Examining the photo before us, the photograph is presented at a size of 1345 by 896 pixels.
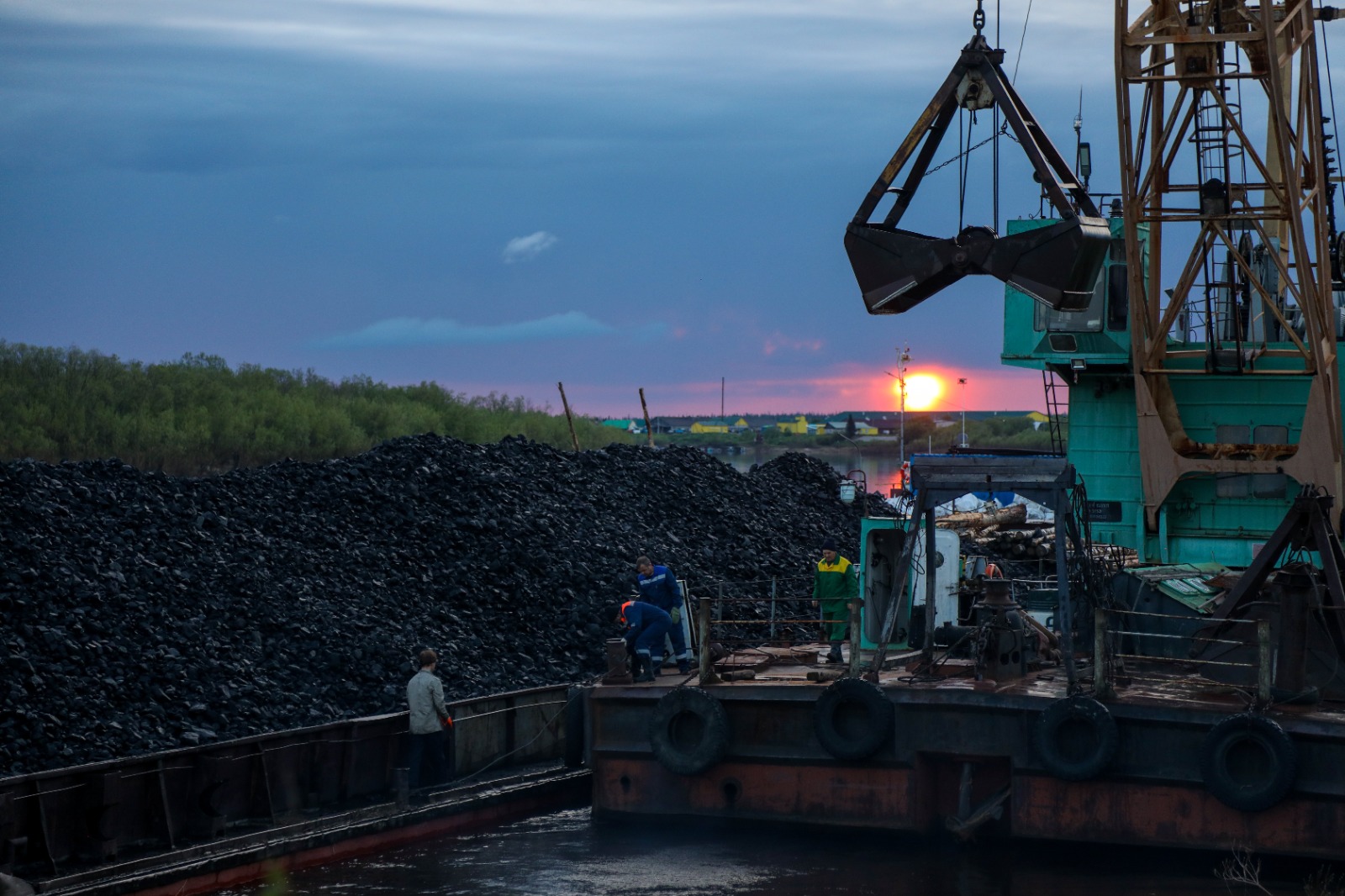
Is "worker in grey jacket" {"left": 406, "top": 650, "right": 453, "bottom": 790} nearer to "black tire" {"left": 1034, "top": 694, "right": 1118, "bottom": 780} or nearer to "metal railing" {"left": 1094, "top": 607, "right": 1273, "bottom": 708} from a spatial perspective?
"black tire" {"left": 1034, "top": 694, "right": 1118, "bottom": 780}

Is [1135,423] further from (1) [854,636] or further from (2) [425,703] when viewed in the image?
(2) [425,703]

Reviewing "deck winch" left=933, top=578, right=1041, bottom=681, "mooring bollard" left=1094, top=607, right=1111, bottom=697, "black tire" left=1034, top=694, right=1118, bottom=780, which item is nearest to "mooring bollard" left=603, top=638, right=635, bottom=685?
"deck winch" left=933, top=578, right=1041, bottom=681

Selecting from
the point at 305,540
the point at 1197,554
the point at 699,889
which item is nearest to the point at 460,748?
the point at 699,889

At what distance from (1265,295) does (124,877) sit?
46.8 feet

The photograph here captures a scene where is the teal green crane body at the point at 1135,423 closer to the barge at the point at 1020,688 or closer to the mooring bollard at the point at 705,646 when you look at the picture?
the barge at the point at 1020,688

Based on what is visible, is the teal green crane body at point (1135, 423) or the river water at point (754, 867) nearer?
the river water at point (754, 867)

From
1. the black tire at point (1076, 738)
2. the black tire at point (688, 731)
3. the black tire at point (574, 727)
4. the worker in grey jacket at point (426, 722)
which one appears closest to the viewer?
the black tire at point (1076, 738)

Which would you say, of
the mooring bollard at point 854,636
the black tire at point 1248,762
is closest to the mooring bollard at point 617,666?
the mooring bollard at point 854,636

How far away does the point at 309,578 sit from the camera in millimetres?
19609

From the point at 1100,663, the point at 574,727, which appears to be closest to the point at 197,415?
the point at 574,727

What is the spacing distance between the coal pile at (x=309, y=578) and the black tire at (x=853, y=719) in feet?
19.4

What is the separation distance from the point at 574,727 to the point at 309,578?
613 cm

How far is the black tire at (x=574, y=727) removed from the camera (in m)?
14.9

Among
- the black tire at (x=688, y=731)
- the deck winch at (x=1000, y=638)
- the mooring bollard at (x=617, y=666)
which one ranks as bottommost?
the black tire at (x=688, y=731)
